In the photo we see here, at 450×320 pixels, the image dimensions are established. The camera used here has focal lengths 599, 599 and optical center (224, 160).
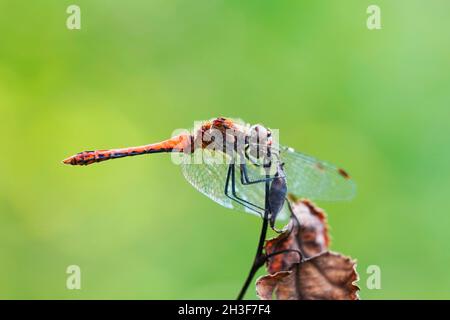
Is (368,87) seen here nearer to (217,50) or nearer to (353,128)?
(353,128)

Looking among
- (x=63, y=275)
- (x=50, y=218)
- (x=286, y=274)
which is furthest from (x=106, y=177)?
(x=286, y=274)

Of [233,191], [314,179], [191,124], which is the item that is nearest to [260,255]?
[233,191]

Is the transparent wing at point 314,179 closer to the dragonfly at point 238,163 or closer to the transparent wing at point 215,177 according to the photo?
the dragonfly at point 238,163

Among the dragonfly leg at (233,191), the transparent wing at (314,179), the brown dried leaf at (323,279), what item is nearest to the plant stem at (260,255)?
the brown dried leaf at (323,279)

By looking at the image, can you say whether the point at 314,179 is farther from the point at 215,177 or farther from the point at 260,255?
the point at 260,255

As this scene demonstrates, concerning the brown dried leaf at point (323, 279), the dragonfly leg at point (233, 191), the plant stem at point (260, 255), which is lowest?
the brown dried leaf at point (323, 279)

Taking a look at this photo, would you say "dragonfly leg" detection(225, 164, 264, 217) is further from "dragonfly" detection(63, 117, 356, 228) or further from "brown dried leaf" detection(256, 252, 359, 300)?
"brown dried leaf" detection(256, 252, 359, 300)
